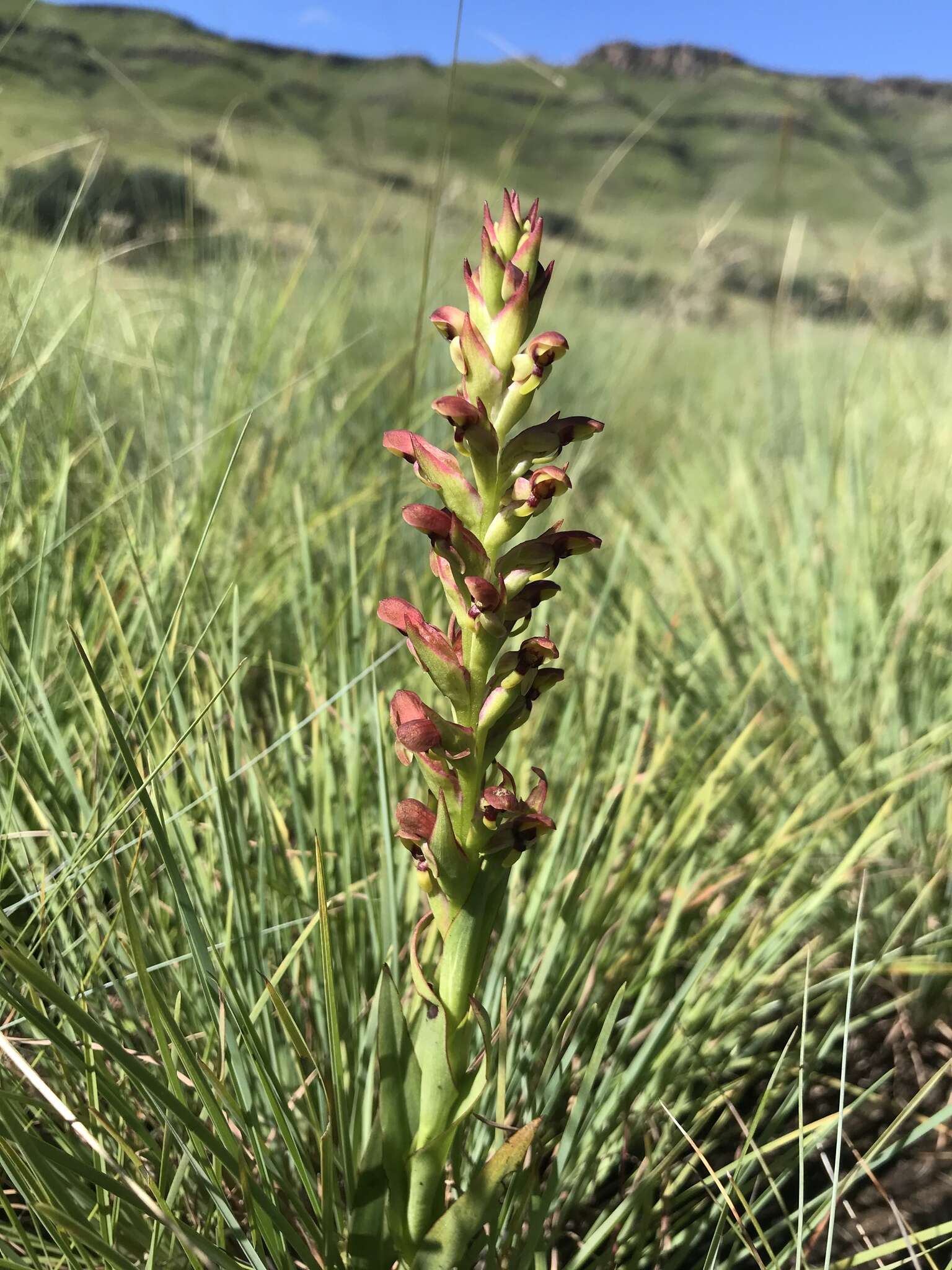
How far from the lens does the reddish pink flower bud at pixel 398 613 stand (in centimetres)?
56

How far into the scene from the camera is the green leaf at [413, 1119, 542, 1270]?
56 cm

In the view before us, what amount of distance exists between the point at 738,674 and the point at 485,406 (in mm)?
1088

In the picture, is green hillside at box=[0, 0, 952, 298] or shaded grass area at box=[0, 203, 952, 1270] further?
green hillside at box=[0, 0, 952, 298]

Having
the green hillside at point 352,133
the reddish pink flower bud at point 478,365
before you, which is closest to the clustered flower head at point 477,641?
the reddish pink flower bud at point 478,365

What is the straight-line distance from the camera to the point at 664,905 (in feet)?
4.18

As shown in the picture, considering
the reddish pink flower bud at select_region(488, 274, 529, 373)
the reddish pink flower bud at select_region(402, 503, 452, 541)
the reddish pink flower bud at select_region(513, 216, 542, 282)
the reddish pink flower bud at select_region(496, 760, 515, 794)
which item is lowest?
the reddish pink flower bud at select_region(496, 760, 515, 794)

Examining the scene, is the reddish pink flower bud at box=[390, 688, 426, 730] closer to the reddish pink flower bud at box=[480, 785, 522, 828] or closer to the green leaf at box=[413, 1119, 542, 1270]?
the reddish pink flower bud at box=[480, 785, 522, 828]

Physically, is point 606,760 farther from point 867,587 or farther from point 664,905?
point 867,587

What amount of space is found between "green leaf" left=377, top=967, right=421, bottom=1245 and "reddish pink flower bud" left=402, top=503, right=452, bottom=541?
0.30 m

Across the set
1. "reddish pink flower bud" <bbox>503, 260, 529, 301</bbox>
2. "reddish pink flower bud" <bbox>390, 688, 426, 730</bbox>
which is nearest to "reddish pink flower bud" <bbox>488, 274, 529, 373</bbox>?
"reddish pink flower bud" <bbox>503, 260, 529, 301</bbox>

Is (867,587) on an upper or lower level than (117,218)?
lower

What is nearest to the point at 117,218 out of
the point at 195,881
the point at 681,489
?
the point at 681,489

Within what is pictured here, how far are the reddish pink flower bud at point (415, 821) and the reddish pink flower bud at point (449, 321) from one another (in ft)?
1.04

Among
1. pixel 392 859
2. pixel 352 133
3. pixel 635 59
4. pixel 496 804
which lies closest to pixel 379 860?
pixel 392 859
